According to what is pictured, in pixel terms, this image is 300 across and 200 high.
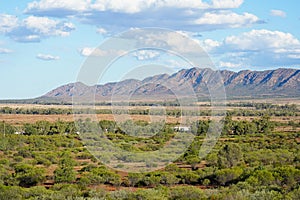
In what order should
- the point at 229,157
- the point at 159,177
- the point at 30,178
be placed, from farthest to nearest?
the point at 229,157 < the point at 30,178 < the point at 159,177

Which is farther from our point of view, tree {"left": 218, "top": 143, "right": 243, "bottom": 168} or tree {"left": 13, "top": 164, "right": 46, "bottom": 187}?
tree {"left": 218, "top": 143, "right": 243, "bottom": 168}

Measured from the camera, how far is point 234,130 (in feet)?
269

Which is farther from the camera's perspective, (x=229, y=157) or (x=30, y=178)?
(x=229, y=157)

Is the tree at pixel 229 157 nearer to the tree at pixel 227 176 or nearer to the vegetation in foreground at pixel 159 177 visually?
the vegetation in foreground at pixel 159 177

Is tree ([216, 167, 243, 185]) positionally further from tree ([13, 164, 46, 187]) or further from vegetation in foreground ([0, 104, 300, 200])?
tree ([13, 164, 46, 187])

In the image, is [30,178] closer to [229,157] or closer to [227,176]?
[227,176]

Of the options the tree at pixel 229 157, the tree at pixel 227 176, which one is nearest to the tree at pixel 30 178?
the tree at pixel 227 176

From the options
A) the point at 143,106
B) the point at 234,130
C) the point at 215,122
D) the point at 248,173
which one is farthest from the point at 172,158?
the point at 143,106

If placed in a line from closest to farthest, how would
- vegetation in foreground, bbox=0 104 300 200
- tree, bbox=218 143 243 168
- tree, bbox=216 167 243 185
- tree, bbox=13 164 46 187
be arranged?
vegetation in foreground, bbox=0 104 300 200 → tree, bbox=216 167 243 185 → tree, bbox=13 164 46 187 → tree, bbox=218 143 243 168

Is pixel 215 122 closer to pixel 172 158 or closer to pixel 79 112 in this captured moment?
pixel 172 158

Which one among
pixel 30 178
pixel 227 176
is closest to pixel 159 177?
pixel 227 176

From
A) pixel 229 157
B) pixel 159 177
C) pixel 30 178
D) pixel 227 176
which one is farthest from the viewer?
pixel 229 157

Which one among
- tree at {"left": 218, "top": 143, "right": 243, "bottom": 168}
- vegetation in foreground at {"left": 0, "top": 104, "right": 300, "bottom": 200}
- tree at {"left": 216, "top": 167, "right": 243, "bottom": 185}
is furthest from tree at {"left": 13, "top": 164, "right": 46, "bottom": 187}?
tree at {"left": 218, "top": 143, "right": 243, "bottom": 168}

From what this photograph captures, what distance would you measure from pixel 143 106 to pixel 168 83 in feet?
367
